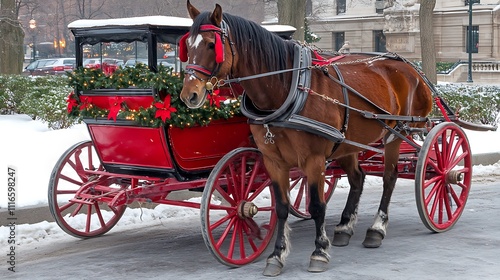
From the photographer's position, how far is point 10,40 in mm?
23000

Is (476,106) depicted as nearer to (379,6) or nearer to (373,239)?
(373,239)

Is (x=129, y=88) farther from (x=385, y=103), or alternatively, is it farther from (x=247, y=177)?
(x=385, y=103)

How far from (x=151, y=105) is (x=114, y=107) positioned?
504 mm

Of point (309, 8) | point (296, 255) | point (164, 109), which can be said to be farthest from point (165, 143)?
point (309, 8)

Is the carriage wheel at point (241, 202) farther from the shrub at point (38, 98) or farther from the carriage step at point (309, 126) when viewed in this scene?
the shrub at point (38, 98)

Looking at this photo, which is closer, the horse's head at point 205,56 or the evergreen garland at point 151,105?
the horse's head at point 205,56

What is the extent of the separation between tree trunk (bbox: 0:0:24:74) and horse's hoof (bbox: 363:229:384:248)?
16285 millimetres

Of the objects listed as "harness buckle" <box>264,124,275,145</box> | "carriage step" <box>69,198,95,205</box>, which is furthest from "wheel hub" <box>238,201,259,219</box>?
"carriage step" <box>69,198,95,205</box>

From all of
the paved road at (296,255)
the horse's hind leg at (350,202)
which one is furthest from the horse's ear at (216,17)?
the horse's hind leg at (350,202)

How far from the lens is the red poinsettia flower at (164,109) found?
22.8 feet

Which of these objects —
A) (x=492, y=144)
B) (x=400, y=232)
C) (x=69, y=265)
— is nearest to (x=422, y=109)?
(x=400, y=232)

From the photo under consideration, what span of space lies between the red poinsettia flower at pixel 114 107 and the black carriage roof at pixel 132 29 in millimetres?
569

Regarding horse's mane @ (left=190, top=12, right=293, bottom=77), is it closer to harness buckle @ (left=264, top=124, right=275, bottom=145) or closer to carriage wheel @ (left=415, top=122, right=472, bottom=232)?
harness buckle @ (left=264, top=124, right=275, bottom=145)

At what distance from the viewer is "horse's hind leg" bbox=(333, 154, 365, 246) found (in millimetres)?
7824
